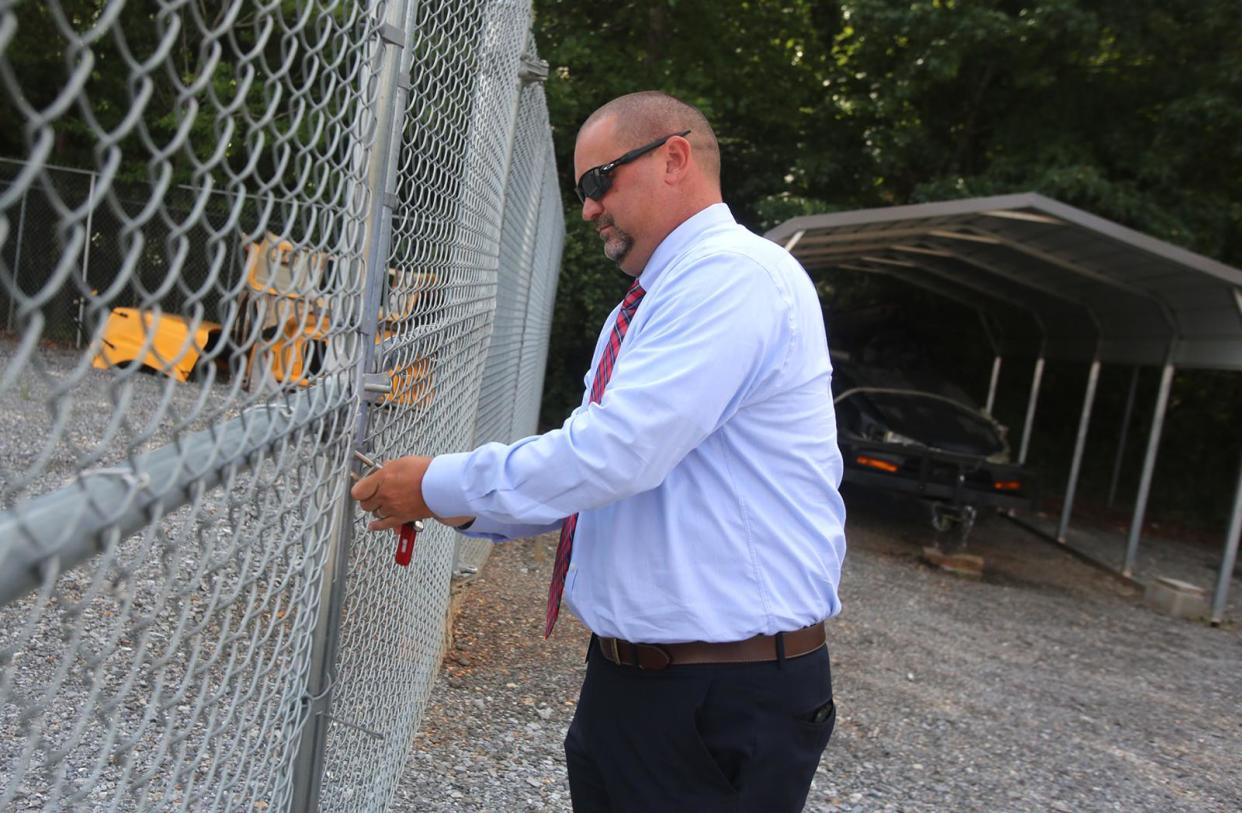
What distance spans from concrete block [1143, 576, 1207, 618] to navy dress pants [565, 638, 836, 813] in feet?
28.9

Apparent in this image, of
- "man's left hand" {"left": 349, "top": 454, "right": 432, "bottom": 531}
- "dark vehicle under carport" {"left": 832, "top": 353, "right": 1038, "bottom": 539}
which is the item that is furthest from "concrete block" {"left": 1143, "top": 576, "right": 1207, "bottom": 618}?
"man's left hand" {"left": 349, "top": 454, "right": 432, "bottom": 531}

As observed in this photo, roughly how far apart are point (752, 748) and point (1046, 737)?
4.33m

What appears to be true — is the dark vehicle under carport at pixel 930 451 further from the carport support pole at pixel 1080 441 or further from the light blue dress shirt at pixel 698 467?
the light blue dress shirt at pixel 698 467

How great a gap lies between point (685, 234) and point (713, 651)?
0.86 meters

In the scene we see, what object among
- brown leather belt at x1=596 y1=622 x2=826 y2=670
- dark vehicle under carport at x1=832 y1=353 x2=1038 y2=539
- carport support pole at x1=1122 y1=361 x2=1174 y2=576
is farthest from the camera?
dark vehicle under carport at x1=832 y1=353 x2=1038 y2=539

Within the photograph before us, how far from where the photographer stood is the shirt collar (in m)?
2.17

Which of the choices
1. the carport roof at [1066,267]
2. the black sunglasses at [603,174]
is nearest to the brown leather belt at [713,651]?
the black sunglasses at [603,174]

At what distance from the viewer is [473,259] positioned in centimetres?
347

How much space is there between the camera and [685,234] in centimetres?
219

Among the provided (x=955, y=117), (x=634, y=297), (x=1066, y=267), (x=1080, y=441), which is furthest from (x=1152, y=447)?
(x=634, y=297)

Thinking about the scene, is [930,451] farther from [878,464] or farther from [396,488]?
[396,488]

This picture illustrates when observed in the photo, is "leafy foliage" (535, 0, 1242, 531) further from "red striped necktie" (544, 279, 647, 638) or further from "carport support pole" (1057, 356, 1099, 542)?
"red striped necktie" (544, 279, 647, 638)

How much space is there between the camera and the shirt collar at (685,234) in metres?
2.17

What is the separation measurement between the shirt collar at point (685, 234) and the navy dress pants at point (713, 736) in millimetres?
823
